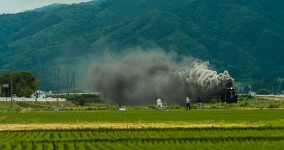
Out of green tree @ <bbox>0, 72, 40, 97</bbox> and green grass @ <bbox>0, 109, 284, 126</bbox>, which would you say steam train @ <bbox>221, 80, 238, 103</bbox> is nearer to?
green grass @ <bbox>0, 109, 284, 126</bbox>

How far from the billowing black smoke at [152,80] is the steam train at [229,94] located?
1.14 m

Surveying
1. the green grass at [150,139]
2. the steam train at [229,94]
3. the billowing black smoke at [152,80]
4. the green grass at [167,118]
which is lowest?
the green grass at [150,139]

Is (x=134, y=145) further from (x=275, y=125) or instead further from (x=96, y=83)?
(x=96, y=83)

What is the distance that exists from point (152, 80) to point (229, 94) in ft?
65.3

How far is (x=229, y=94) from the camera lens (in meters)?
113

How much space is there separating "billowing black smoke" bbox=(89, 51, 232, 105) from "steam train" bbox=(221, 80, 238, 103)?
1144mm

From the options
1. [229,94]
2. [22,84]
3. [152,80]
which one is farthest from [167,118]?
[22,84]

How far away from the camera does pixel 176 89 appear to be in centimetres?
12312

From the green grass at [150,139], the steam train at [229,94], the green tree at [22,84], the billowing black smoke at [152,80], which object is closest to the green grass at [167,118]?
the green grass at [150,139]

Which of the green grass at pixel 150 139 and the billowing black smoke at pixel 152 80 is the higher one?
the billowing black smoke at pixel 152 80

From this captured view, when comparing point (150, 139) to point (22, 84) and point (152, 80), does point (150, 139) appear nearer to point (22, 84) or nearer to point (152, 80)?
point (152, 80)

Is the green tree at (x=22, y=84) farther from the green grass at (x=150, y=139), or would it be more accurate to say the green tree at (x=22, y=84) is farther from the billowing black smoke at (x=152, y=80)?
the green grass at (x=150, y=139)

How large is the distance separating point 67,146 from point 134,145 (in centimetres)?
290

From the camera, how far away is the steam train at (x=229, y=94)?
111875 mm
